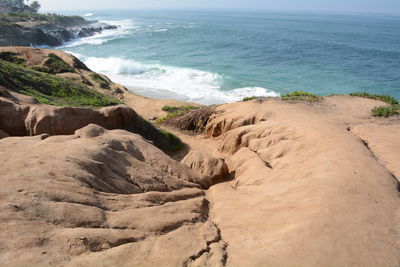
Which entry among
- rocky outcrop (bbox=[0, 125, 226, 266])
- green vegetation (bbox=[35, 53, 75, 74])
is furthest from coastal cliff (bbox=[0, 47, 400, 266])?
green vegetation (bbox=[35, 53, 75, 74])

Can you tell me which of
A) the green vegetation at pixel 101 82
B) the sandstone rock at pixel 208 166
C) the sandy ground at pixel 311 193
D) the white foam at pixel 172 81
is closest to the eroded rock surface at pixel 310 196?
the sandy ground at pixel 311 193

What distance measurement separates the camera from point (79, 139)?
906 centimetres

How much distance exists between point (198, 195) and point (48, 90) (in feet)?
43.9

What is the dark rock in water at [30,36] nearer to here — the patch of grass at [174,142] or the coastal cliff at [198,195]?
the patch of grass at [174,142]

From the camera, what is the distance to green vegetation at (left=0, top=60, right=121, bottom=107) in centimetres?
1541

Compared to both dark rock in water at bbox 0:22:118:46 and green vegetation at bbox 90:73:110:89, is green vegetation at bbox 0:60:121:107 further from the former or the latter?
dark rock in water at bbox 0:22:118:46

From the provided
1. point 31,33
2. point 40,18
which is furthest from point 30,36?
point 40,18

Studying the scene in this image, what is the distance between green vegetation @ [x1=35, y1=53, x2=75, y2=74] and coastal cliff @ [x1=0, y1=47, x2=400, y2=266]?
50.6 feet

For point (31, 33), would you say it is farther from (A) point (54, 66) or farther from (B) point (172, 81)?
(A) point (54, 66)

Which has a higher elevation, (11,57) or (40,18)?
(40,18)

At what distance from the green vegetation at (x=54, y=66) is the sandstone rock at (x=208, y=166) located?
20669mm

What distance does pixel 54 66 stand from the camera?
27328 mm

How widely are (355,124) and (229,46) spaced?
47.8 metres

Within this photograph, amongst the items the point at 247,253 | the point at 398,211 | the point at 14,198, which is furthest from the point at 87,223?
the point at 398,211
